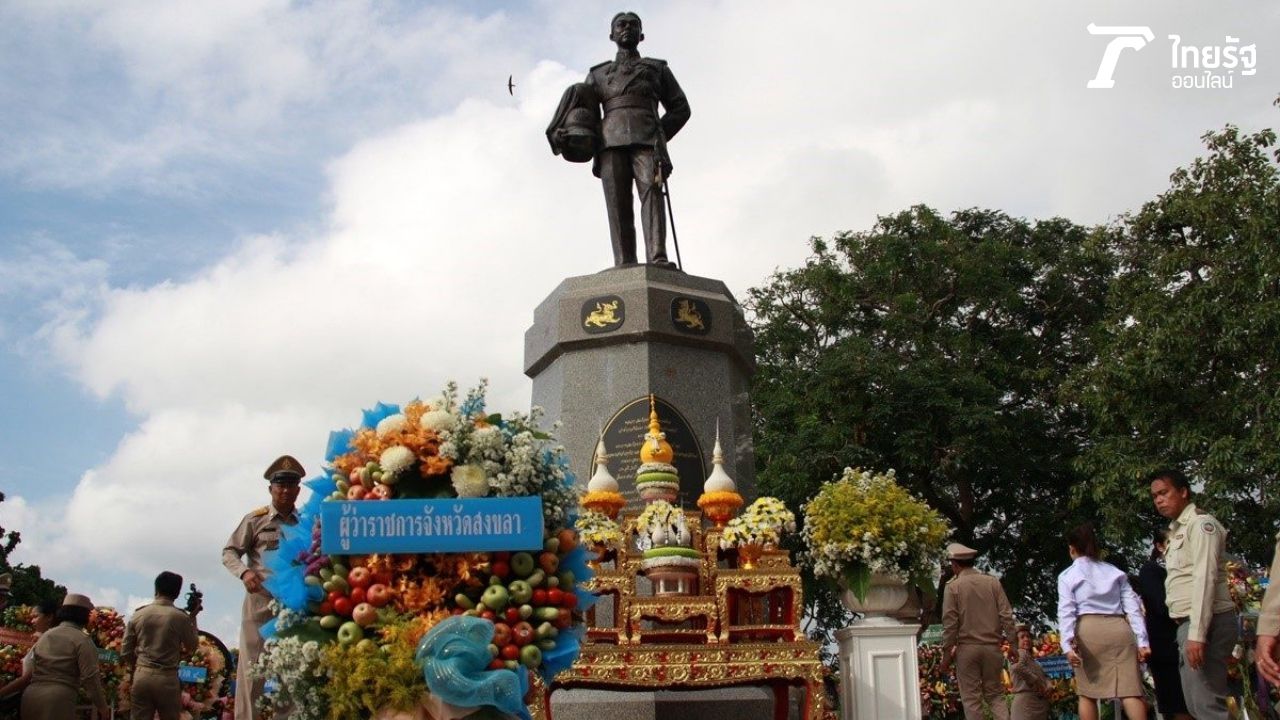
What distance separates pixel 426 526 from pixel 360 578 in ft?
1.04

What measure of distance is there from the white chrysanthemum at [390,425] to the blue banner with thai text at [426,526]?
1.06 feet

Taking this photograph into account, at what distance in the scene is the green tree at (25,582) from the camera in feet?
120

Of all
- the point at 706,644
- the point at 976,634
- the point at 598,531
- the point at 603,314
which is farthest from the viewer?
the point at 603,314

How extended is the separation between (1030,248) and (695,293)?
19512mm

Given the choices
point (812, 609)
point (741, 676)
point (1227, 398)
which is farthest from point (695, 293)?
point (812, 609)

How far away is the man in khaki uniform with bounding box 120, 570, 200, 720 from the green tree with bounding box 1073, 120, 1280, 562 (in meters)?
15.7

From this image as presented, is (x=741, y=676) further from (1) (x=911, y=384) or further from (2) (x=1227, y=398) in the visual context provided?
(1) (x=911, y=384)

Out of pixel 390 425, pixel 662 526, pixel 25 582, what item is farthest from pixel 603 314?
pixel 25 582

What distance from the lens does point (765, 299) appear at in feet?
95.2

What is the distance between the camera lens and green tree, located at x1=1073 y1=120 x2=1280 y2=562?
1834 cm

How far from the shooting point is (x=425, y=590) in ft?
14.5

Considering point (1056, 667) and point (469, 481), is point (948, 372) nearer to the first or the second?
point (1056, 667)

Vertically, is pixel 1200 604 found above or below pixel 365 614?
below

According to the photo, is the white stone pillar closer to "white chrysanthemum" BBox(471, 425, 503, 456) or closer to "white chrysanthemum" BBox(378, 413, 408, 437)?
"white chrysanthemum" BBox(471, 425, 503, 456)
